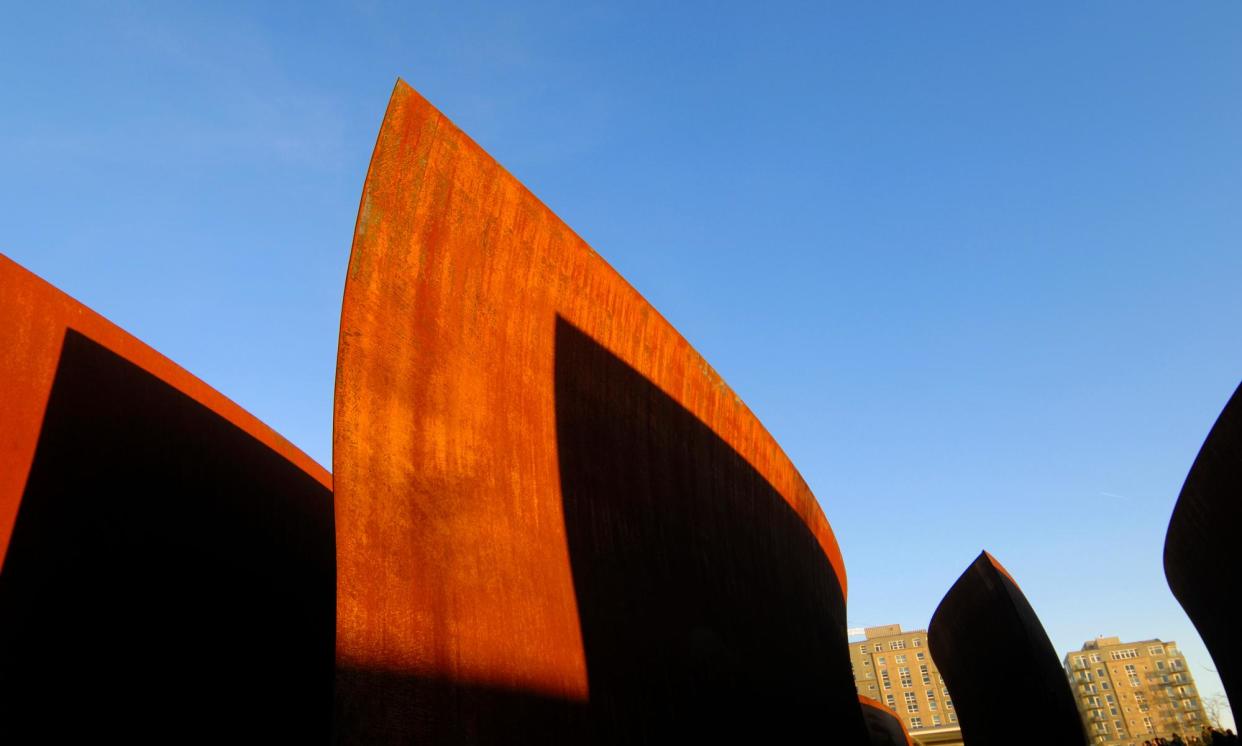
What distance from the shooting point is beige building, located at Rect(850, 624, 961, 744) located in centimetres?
6800

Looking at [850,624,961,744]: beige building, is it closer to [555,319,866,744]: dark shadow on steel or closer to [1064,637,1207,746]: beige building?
[1064,637,1207,746]: beige building

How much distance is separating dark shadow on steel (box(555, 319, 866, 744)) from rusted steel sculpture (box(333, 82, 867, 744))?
22mm

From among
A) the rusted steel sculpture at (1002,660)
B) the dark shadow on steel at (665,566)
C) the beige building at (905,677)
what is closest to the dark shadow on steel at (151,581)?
the dark shadow on steel at (665,566)

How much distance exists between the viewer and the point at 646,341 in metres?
7.00

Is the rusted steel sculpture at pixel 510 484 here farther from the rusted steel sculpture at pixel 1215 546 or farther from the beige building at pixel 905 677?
the beige building at pixel 905 677

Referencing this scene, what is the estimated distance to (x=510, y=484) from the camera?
5449mm

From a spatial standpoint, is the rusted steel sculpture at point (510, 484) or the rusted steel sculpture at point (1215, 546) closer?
the rusted steel sculpture at point (510, 484)

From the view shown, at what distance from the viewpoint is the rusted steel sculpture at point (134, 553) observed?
5961mm

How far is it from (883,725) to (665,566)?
1754cm

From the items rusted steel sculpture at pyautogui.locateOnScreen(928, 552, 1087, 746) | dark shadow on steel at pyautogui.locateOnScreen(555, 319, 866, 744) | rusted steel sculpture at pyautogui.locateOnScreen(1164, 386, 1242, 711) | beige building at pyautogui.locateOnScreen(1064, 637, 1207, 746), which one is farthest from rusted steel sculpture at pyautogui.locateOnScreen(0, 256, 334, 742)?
beige building at pyautogui.locateOnScreen(1064, 637, 1207, 746)

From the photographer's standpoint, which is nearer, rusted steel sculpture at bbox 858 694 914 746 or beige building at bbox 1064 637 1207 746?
rusted steel sculpture at bbox 858 694 914 746

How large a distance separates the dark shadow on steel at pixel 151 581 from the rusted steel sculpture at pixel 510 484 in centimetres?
304

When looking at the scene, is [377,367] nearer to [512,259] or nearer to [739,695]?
[512,259]

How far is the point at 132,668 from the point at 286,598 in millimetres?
2326
